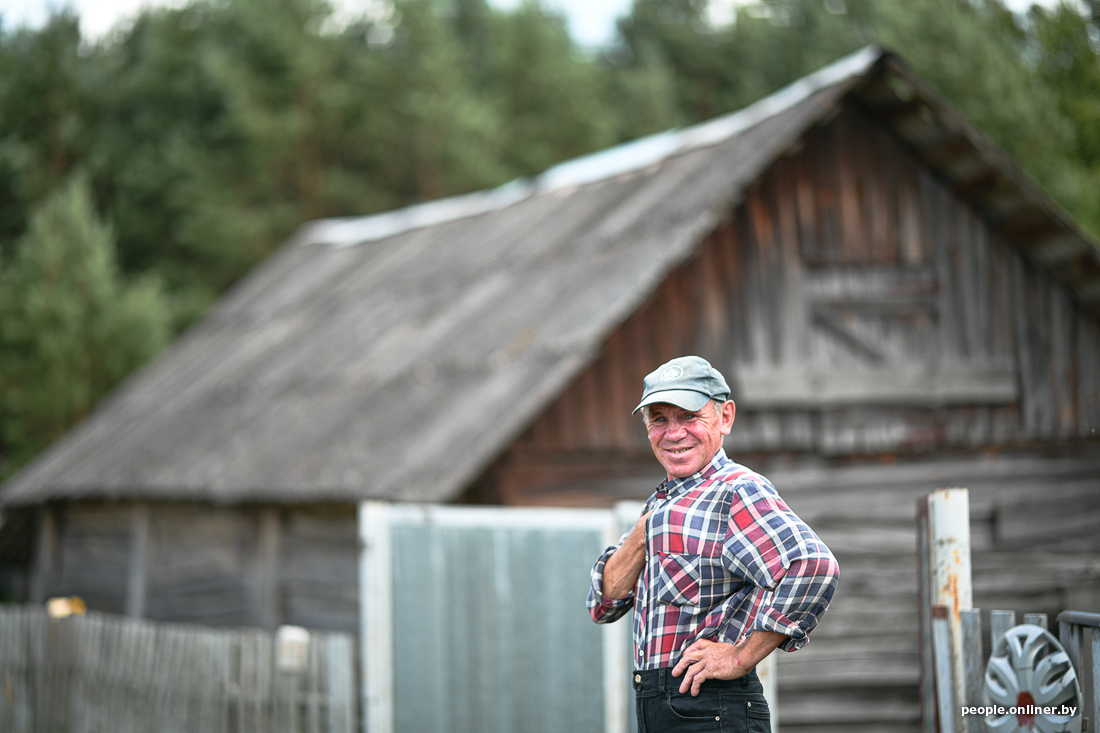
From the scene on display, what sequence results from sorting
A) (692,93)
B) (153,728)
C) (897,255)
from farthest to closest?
→ (692,93), (897,255), (153,728)

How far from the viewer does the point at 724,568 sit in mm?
3189

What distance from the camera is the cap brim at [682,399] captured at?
325cm

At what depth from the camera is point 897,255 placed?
389 inches

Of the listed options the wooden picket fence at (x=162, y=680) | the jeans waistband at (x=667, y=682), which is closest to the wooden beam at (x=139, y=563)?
the wooden picket fence at (x=162, y=680)

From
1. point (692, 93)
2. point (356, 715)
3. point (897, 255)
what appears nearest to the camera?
point (356, 715)

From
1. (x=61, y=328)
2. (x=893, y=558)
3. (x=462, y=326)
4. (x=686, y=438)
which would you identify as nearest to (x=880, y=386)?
(x=893, y=558)

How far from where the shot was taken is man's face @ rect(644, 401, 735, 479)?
10.8ft

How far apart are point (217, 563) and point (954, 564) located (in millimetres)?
8924

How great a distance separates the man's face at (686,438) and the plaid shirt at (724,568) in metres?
0.04

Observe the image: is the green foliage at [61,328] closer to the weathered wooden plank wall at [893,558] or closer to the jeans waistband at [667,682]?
the weathered wooden plank wall at [893,558]

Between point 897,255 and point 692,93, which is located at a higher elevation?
point 692,93

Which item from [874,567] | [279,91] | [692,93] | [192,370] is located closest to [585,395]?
[874,567]

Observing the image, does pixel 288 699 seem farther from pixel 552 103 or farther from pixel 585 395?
pixel 552 103

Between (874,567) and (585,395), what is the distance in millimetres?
2596
